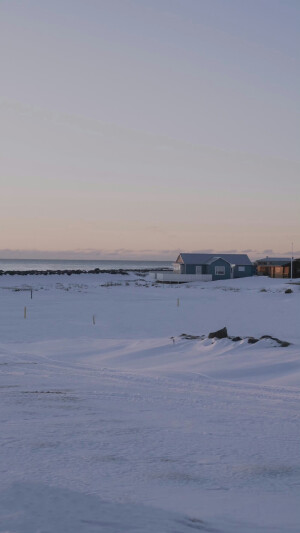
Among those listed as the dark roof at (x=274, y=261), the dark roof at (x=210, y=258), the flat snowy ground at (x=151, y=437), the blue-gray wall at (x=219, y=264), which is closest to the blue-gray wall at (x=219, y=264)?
the blue-gray wall at (x=219, y=264)

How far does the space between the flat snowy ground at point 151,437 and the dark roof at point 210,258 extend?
5371 cm

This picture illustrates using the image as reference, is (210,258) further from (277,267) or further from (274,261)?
(274,261)

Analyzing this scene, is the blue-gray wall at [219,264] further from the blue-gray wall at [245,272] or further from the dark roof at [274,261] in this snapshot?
the dark roof at [274,261]

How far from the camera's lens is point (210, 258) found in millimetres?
72312

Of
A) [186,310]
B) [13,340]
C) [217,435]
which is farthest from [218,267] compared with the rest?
[217,435]

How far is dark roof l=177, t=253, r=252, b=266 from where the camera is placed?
234 feet

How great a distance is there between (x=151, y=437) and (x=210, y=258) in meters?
65.5

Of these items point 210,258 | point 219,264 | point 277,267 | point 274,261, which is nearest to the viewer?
point 219,264

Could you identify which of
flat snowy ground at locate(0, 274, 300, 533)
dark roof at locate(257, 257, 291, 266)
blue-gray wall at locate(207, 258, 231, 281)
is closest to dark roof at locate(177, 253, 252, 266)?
blue-gray wall at locate(207, 258, 231, 281)

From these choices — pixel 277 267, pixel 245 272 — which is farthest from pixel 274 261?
pixel 245 272

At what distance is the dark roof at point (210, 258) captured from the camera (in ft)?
234

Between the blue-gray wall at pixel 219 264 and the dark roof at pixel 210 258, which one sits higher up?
the dark roof at pixel 210 258

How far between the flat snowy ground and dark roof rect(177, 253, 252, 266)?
53711 millimetres

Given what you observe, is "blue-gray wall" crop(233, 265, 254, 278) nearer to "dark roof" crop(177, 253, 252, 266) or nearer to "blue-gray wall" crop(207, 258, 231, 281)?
"dark roof" crop(177, 253, 252, 266)
